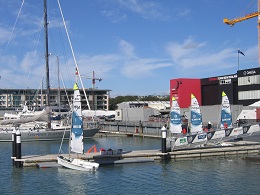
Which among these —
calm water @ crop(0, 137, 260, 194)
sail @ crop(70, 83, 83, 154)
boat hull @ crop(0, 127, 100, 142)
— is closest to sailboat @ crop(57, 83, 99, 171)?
sail @ crop(70, 83, 83, 154)

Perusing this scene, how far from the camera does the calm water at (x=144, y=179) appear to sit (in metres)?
23.9

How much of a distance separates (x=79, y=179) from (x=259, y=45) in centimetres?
8945

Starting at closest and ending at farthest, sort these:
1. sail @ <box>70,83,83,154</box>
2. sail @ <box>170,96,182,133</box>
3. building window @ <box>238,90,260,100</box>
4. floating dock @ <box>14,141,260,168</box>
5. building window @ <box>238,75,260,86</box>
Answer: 1. sail @ <box>70,83,83,154</box>
2. floating dock @ <box>14,141,260,168</box>
3. sail @ <box>170,96,182,133</box>
4. building window @ <box>238,90,260,100</box>
5. building window @ <box>238,75,260,86</box>

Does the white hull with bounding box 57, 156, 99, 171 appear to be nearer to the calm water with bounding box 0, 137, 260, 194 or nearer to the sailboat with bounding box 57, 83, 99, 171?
the sailboat with bounding box 57, 83, 99, 171

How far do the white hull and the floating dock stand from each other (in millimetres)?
1025

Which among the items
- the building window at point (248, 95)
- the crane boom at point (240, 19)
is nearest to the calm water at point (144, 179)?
the building window at point (248, 95)

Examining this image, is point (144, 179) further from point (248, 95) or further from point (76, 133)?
point (248, 95)

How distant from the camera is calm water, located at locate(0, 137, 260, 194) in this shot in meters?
23.9

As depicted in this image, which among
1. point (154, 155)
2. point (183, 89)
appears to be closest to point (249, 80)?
point (183, 89)

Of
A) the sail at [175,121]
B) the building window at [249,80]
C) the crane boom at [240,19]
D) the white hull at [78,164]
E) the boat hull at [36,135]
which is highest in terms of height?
the crane boom at [240,19]

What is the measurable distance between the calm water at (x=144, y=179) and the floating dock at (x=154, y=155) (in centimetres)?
68

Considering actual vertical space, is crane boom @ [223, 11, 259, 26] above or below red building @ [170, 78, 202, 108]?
above

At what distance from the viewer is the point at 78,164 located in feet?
95.1

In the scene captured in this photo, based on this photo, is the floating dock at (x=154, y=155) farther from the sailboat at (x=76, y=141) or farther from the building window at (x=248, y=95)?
the building window at (x=248, y=95)
